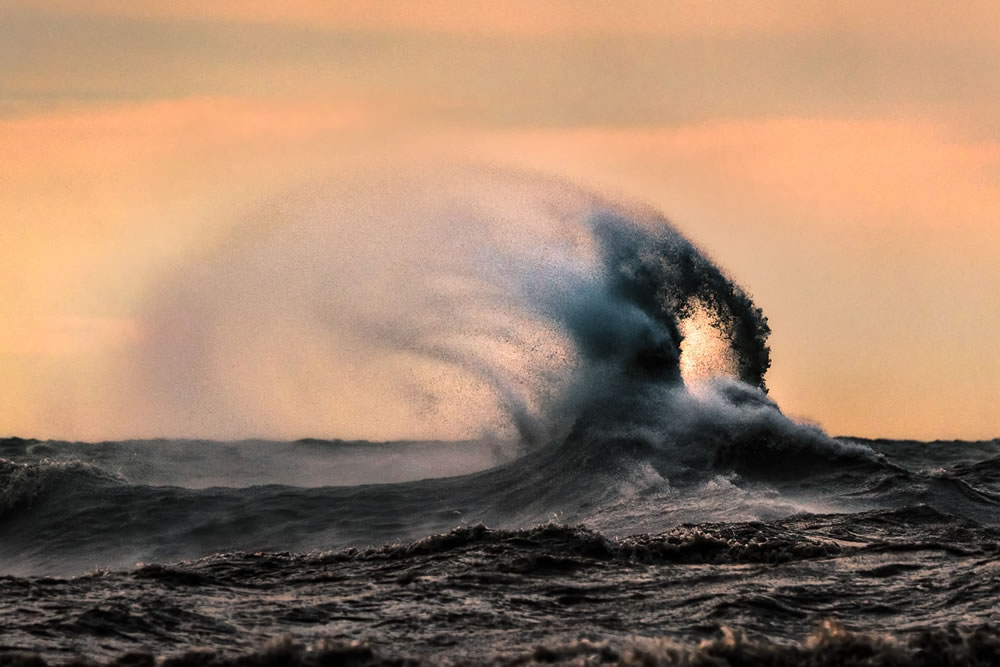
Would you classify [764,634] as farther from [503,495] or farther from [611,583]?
[503,495]

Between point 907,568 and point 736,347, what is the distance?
49.9 ft

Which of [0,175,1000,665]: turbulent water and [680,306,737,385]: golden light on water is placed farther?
[680,306,737,385]: golden light on water

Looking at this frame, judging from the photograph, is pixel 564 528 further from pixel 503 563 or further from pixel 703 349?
pixel 703 349

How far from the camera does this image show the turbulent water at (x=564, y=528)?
11633 mm

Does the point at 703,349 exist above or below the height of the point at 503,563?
above

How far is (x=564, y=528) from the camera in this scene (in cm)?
1670

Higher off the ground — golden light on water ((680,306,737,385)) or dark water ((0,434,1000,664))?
golden light on water ((680,306,737,385))

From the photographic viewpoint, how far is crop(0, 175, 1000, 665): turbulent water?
11.6 m

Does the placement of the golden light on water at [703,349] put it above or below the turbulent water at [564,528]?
above

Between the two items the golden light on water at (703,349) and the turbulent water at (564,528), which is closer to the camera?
the turbulent water at (564,528)

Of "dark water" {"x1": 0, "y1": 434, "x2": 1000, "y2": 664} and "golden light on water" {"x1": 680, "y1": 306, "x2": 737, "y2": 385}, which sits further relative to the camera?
"golden light on water" {"x1": 680, "y1": 306, "x2": 737, "y2": 385}

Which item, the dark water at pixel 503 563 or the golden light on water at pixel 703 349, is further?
the golden light on water at pixel 703 349

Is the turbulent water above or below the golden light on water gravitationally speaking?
below

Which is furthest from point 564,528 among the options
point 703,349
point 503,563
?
point 703,349
